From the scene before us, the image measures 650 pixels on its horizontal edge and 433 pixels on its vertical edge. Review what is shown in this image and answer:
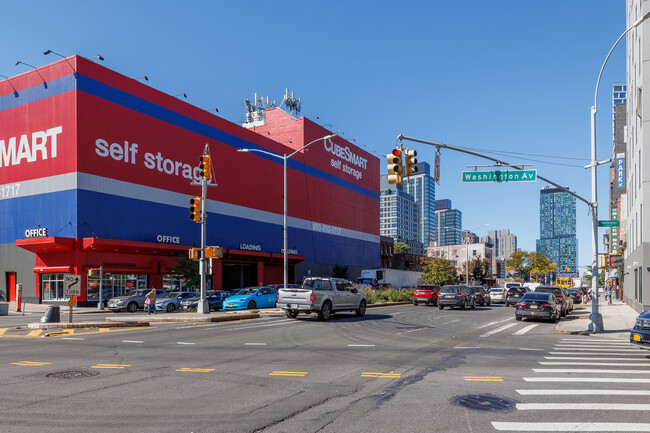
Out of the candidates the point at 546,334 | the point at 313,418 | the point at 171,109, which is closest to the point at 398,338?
the point at 546,334

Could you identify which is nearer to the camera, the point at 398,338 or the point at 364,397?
the point at 364,397

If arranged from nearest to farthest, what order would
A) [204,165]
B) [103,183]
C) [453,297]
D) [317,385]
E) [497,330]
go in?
[317,385] < [497,330] < [204,165] < [453,297] < [103,183]

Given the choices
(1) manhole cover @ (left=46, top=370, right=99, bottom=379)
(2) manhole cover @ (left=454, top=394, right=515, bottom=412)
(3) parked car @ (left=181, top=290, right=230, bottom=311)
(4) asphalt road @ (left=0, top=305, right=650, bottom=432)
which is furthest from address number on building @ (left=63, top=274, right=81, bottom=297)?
(2) manhole cover @ (left=454, top=394, right=515, bottom=412)

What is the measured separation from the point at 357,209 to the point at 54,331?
7009 cm

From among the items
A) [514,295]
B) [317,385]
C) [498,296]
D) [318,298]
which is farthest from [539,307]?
[498,296]

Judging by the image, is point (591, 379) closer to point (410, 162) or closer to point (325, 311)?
point (410, 162)

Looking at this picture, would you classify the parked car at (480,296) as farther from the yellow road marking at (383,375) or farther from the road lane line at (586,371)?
the yellow road marking at (383,375)

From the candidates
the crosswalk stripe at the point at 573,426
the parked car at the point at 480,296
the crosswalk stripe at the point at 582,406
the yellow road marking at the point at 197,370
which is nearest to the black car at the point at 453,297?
the parked car at the point at 480,296

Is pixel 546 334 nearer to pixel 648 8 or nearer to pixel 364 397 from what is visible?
pixel 364 397

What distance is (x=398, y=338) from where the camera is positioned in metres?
17.7

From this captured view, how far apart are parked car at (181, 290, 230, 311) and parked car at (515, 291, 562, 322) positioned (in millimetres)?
18823

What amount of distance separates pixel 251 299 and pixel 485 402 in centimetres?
2638

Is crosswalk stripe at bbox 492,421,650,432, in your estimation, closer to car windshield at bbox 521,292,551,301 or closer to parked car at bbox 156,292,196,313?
car windshield at bbox 521,292,551,301

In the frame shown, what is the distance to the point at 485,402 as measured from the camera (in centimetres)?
823
